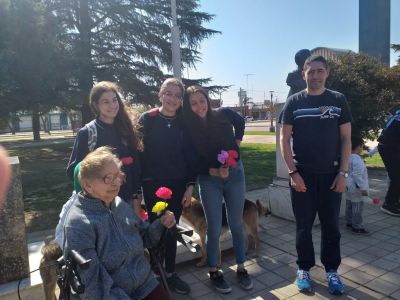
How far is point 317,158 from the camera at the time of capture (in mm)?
3258

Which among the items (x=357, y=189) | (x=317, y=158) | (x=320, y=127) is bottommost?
(x=357, y=189)

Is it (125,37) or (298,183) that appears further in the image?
(125,37)

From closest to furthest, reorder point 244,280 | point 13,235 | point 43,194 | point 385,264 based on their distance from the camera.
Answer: point 13,235 < point 244,280 < point 385,264 < point 43,194

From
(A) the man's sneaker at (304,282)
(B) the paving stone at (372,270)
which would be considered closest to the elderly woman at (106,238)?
(A) the man's sneaker at (304,282)

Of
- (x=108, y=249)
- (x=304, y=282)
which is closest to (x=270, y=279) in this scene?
(x=304, y=282)

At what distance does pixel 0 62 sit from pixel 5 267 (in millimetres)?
8014

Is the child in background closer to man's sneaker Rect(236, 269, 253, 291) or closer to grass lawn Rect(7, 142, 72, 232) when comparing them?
man's sneaker Rect(236, 269, 253, 291)

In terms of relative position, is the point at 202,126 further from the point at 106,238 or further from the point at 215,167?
the point at 106,238

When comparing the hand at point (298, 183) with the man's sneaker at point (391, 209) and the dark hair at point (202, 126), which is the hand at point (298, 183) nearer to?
the dark hair at point (202, 126)

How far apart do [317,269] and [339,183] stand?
3.92ft

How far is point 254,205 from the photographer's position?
4469 millimetres

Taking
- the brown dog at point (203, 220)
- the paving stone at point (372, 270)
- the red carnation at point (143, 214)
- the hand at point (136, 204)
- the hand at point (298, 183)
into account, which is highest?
the hand at point (298, 183)

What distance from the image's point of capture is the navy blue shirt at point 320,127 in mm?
3223

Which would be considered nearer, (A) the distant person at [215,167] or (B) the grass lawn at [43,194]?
(A) the distant person at [215,167]
